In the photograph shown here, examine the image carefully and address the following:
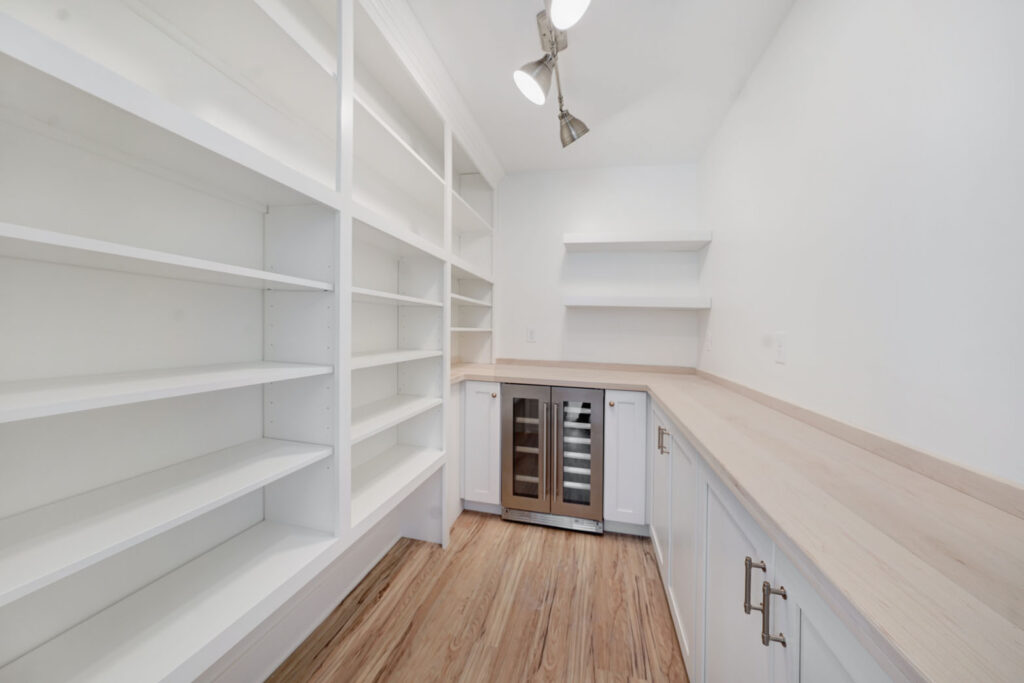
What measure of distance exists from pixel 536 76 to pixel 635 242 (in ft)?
4.28

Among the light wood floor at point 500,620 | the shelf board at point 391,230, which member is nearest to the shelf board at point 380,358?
the shelf board at point 391,230

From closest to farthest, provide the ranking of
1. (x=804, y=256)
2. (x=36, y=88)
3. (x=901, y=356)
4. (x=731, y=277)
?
(x=36, y=88)
(x=901, y=356)
(x=804, y=256)
(x=731, y=277)

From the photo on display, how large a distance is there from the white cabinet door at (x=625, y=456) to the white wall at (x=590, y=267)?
0.68 metres

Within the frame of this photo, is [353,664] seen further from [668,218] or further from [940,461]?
[668,218]

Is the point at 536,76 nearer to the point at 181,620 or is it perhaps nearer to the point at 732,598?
the point at 732,598

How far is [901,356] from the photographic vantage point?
865 millimetres

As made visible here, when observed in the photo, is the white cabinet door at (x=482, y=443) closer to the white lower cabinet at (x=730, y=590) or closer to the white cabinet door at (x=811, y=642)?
the white lower cabinet at (x=730, y=590)

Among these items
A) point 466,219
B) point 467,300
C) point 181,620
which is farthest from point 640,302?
point 181,620

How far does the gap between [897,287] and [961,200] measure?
0.22 metres

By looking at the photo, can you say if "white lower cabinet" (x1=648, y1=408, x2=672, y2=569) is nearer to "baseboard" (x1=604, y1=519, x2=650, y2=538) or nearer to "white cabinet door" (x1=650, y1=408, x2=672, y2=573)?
"white cabinet door" (x1=650, y1=408, x2=672, y2=573)

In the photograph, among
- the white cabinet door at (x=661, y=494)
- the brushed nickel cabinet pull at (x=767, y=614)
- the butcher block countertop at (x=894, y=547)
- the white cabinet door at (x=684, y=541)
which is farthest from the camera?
the white cabinet door at (x=661, y=494)

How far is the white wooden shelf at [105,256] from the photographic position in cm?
53

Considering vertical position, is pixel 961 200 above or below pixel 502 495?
above

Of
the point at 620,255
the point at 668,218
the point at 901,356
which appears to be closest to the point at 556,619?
the point at 901,356
